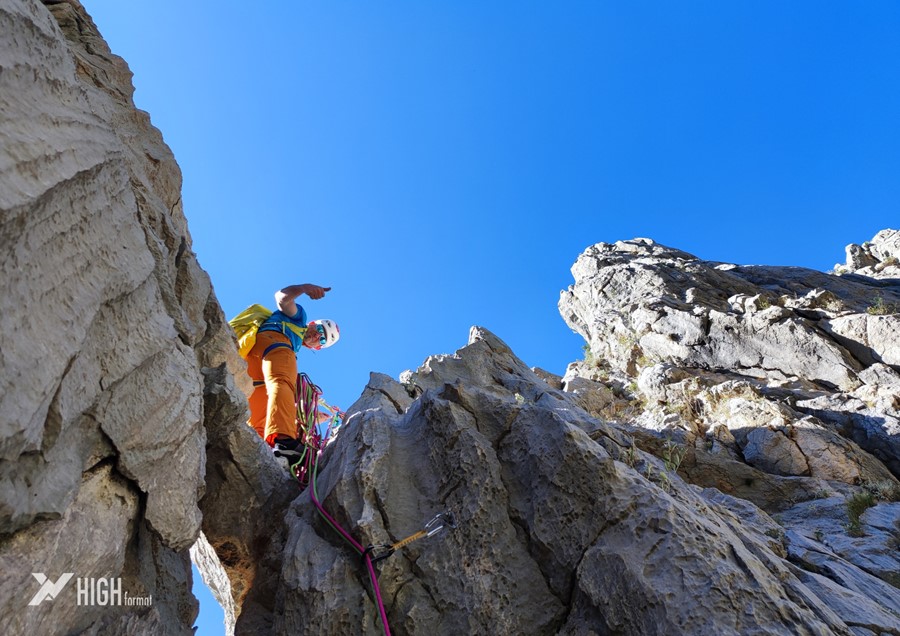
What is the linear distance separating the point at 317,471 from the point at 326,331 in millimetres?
4673

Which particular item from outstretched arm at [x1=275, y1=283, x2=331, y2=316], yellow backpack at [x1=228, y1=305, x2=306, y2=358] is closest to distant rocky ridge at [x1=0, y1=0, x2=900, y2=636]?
yellow backpack at [x1=228, y1=305, x2=306, y2=358]

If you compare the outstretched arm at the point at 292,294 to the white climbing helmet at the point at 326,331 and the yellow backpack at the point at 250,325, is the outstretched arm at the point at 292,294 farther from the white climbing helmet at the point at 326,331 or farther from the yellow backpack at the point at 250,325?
the white climbing helmet at the point at 326,331

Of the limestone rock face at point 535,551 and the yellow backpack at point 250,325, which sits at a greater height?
the yellow backpack at point 250,325

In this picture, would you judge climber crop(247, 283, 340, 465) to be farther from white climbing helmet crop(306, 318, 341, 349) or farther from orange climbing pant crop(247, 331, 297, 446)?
white climbing helmet crop(306, 318, 341, 349)

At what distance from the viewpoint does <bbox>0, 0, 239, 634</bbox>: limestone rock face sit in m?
2.88

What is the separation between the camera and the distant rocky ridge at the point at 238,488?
314 centimetres

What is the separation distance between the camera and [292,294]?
949cm

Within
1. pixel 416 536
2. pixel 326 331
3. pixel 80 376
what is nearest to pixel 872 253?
pixel 326 331

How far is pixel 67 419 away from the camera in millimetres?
3299

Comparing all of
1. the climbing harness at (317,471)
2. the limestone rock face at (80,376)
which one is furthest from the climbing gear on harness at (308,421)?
the limestone rock face at (80,376)

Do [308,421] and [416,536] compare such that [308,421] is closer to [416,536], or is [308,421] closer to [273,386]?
[273,386]

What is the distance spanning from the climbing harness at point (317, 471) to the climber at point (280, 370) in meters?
0.24

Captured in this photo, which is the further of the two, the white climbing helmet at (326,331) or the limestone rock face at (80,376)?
the white climbing helmet at (326,331)

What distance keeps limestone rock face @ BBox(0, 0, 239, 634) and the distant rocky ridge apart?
0.02 m
